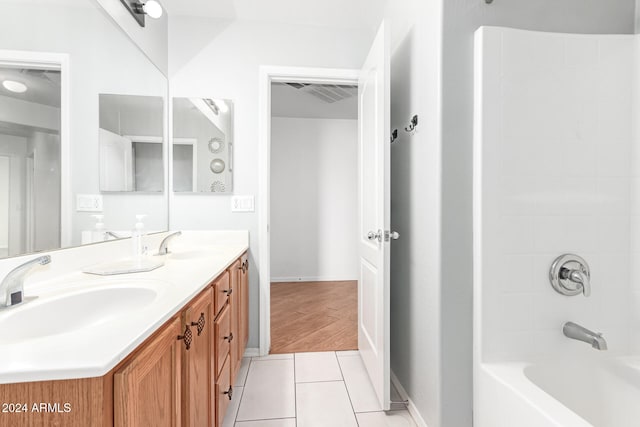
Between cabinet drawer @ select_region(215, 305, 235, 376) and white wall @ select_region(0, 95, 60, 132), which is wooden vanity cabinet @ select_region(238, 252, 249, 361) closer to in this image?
cabinet drawer @ select_region(215, 305, 235, 376)

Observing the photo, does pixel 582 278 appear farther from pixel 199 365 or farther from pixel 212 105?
pixel 212 105

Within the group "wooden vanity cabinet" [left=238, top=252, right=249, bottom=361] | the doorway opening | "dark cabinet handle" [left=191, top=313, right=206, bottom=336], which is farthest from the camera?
the doorway opening

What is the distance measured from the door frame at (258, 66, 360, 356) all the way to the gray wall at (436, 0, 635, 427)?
1.06 metres

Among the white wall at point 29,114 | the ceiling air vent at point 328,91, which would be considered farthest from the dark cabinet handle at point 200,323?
the ceiling air vent at point 328,91

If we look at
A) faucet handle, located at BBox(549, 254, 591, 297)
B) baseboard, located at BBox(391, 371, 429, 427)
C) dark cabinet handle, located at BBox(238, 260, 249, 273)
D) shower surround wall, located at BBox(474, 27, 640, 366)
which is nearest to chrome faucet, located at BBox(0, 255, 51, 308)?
dark cabinet handle, located at BBox(238, 260, 249, 273)

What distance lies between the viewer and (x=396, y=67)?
5.91 ft

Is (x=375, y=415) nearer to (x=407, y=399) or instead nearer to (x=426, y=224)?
(x=407, y=399)

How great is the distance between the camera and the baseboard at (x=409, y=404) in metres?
1.44

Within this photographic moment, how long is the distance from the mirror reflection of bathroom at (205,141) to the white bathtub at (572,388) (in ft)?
6.07

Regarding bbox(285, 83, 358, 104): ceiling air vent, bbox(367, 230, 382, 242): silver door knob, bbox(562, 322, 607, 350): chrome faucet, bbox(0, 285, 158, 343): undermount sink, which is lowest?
bbox(562, 322, 607, 350): chrome faucet

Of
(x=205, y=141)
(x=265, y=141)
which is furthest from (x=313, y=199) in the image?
(x=205, y=141)

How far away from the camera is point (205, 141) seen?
6.97 feet

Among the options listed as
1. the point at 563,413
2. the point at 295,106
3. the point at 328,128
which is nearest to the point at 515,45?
the point at 563,413

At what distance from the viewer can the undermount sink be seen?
0.76 meters
